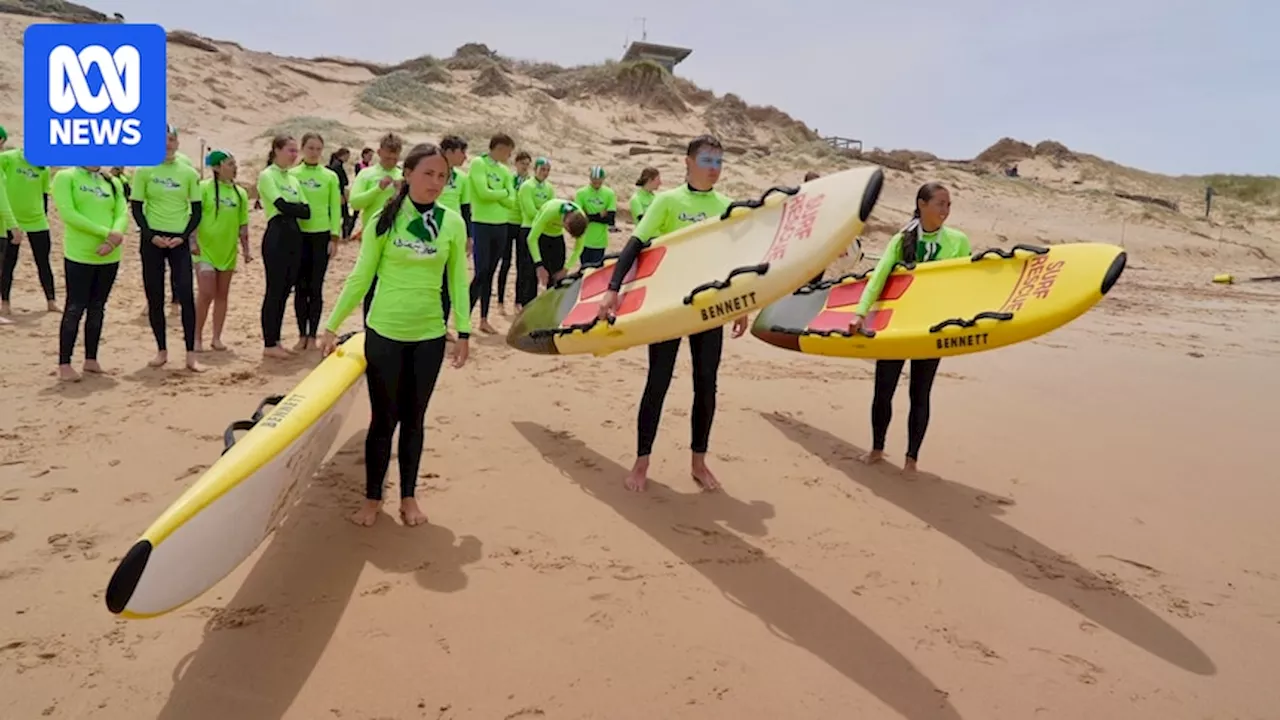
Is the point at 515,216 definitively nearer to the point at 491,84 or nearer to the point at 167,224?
the point at 167,224

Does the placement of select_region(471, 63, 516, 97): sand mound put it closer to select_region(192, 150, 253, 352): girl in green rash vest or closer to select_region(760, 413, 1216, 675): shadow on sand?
select_region(192, 150, 253, 352): girl in green rash vest

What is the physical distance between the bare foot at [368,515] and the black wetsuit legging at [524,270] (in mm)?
4703

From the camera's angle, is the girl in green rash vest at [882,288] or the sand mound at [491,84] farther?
the sand mound at [491,84]

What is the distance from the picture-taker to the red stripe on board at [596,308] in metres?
4.07

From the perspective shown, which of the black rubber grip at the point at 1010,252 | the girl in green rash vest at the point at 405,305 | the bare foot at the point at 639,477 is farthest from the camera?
the black rubber grip at the point at 1010,252

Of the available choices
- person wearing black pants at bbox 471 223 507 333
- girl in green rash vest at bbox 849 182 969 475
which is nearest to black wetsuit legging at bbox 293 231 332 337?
person wearing black pants at bbox 471 223 507 333

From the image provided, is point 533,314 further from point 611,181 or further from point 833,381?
point 611,181

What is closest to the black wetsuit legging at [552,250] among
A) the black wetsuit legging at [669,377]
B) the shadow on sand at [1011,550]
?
the shadow on sand at [1011,550]

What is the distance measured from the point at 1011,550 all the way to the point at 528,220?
215 inches

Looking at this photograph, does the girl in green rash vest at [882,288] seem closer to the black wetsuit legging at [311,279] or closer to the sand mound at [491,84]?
the black wetsuit legging at [311,279]

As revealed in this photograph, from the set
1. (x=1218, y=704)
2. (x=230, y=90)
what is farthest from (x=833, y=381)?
(x=230, y=90)

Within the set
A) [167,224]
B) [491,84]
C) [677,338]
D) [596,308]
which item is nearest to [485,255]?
[167,224]

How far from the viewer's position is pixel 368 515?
343 cm

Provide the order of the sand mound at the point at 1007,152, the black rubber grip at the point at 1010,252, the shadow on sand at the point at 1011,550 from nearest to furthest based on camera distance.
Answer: the shadow on sand at the point at 1011,550, the black rubber grip at the point at 1010,252, the sand mound at the point at 1007,152
